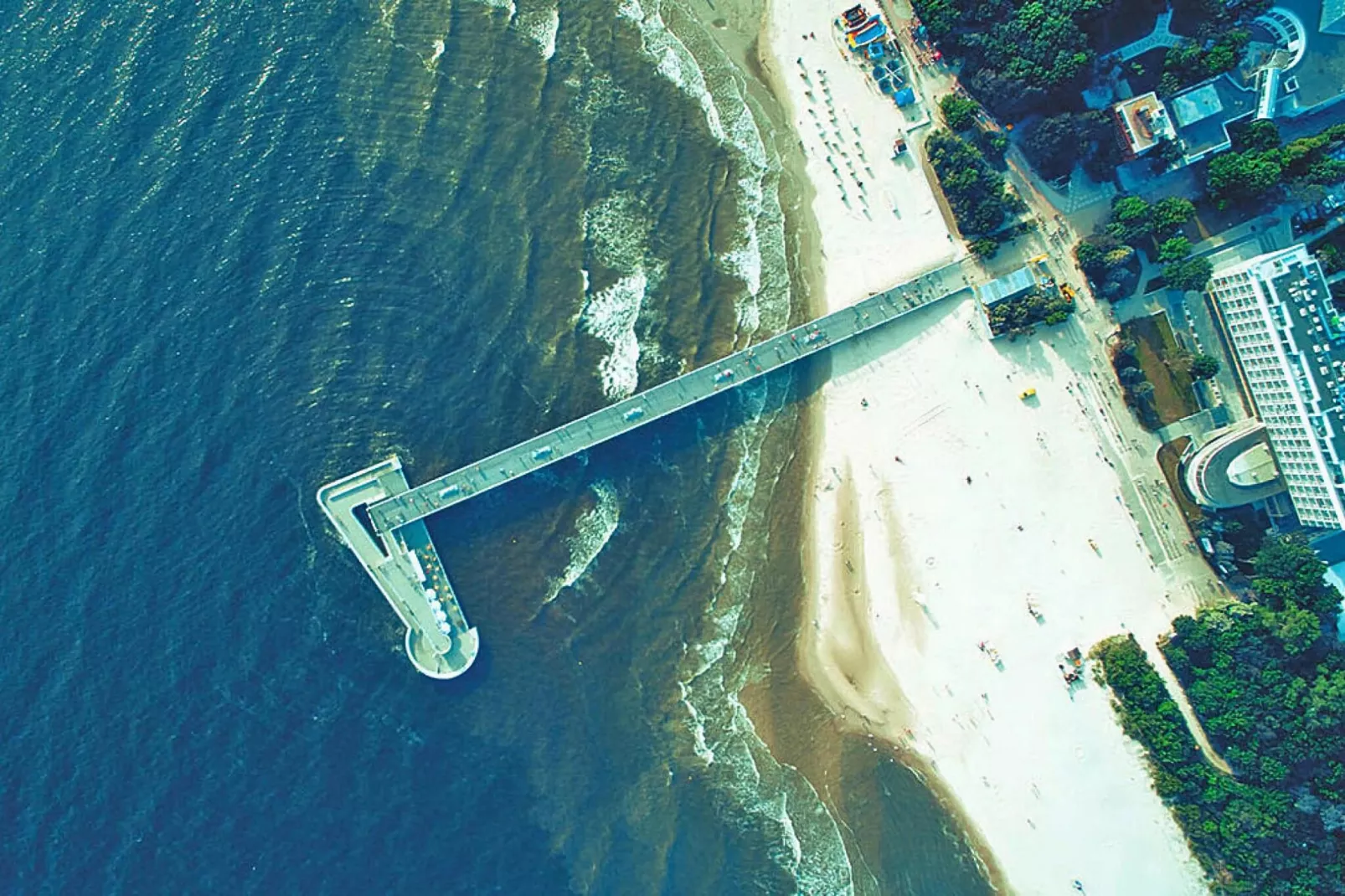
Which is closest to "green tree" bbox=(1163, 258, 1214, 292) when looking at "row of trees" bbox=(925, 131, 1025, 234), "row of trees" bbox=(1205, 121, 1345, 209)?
"row of trees" bbox=(1205, 121, 1345, 209)

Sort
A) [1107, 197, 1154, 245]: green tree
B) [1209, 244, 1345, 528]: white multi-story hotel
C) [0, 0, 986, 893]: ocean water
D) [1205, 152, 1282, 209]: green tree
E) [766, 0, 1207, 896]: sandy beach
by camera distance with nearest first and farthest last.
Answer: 1. [0, 0, 986, 893]: ocean water
2. [1209, 244, 1345, 528]: white multi-story hotel
3. [1205, 152, 1282, 209]: green tree
4. [1107, 197, 1154, 245]: green tree
5. [766, 0, 1207, 896]: sandy beach

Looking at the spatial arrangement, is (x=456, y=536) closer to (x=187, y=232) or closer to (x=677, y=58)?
(x=187, y=232)

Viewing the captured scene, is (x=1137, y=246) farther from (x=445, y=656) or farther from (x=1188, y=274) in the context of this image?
(x=445, y=656)

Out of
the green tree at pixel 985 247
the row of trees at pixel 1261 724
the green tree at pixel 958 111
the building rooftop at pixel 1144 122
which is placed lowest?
the row of trees at pixel 1261 724

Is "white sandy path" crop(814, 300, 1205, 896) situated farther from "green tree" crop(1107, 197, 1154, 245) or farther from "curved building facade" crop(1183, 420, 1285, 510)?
"green tree" crop(1107, 197, 1154, 245)

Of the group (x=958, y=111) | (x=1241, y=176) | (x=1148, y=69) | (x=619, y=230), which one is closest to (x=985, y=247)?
(x=958, y=111)

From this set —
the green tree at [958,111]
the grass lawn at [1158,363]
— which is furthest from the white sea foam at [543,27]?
the grass lawn at [1158,363]

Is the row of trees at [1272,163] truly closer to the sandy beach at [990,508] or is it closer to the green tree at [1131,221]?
the green tree at [1131,221]
